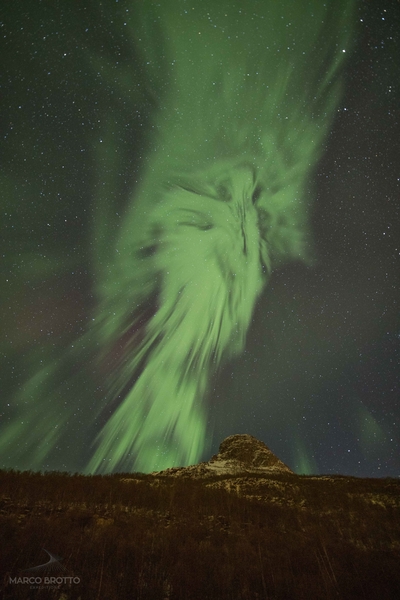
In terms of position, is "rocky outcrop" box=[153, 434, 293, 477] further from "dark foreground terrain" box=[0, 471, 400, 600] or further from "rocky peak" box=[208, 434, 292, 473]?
"dark foreground terrain" box=[0, 471, 400, 600]

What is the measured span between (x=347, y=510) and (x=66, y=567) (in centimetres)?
1521

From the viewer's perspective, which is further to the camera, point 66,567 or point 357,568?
point 357,568

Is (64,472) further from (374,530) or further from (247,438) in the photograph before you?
(247,438)

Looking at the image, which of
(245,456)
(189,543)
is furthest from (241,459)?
(189,543)

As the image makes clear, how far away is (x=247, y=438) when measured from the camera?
4209 cm

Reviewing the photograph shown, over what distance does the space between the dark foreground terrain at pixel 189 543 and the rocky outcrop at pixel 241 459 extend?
14093 mm

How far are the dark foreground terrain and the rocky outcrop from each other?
1409 centimetres

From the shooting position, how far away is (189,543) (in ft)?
36.8

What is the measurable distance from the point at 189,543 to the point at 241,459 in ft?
96.7

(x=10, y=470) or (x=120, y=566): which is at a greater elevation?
(x=10, y=470)

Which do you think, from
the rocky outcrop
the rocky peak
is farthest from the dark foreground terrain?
the rocky peak

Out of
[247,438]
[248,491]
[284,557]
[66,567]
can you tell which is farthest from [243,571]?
[247,438]

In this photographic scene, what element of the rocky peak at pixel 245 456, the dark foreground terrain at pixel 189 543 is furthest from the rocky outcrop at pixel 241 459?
the dark foreground terrain at pixel 189 543

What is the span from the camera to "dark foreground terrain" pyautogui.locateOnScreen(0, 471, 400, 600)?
334 inches
